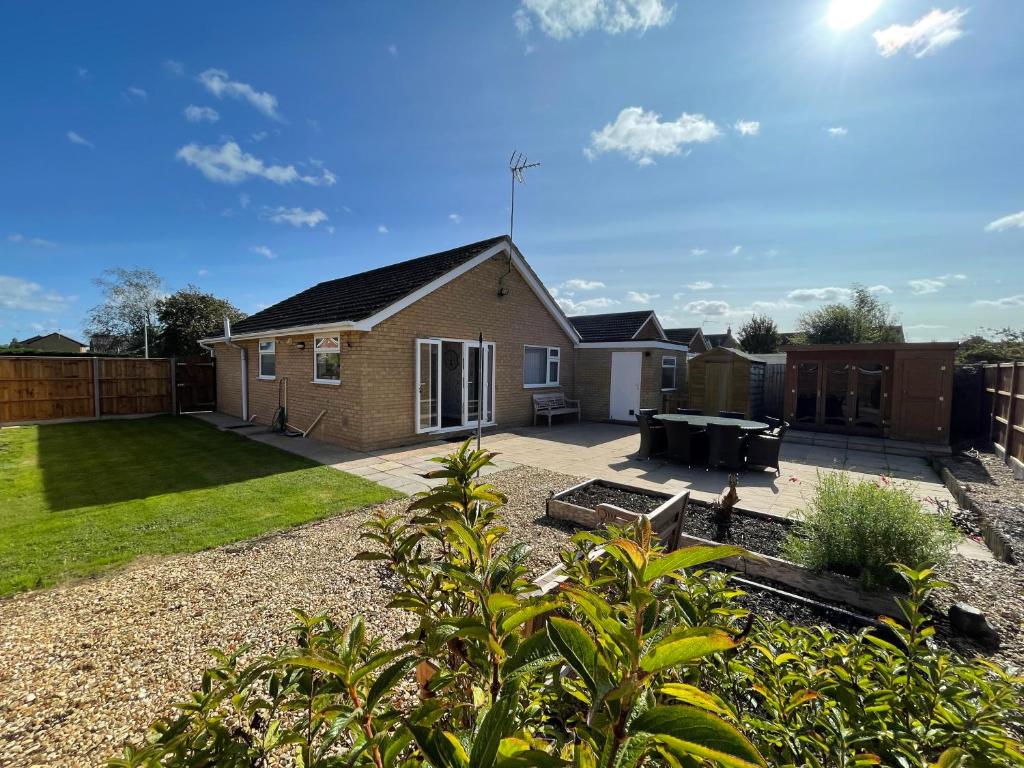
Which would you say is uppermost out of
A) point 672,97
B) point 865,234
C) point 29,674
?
point 672,97

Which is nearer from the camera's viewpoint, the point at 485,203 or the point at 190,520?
the point at 190,520

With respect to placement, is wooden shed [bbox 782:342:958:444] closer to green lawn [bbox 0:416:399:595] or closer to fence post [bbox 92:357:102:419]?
green lawn [bbox 0:416:399:595]

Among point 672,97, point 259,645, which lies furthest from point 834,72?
point 259,645

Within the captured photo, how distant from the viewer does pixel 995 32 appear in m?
5.62

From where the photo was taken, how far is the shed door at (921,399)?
1087cm

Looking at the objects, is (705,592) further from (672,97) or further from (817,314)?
(817,314)

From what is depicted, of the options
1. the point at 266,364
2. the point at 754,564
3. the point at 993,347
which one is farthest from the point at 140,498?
the point at 993,347

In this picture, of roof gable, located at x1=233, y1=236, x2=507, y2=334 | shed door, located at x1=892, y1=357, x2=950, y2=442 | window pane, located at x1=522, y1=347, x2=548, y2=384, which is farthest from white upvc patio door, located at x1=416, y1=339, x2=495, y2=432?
shed door, located at x1=892, y1=357, x2=950, y2=442

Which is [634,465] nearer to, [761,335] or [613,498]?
[613,498]

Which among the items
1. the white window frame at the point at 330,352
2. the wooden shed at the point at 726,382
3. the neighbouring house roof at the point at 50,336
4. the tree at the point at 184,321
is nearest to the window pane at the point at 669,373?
the wooden shed at the point at 726,382

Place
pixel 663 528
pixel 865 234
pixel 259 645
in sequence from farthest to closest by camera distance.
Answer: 1. pixel 865 234
2. pixel 663 528
3. pixel 259 645

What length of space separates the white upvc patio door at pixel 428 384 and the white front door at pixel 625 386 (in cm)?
704

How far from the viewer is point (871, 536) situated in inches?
A: 134

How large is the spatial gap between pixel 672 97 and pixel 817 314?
29.3m
